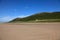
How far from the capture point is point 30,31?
1.99 meters

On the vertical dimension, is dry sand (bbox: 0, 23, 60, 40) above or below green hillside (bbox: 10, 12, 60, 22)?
below

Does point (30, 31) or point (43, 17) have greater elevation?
point (43, 17)

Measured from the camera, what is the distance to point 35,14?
78.2 inches

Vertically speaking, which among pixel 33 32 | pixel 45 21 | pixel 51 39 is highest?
pixel 45 21

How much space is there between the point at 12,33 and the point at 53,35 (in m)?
0.57

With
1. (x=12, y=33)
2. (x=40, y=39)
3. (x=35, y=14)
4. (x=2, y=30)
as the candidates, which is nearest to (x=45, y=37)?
(x=40, y=39)

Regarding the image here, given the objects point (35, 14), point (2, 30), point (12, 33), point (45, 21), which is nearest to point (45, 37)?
point (45, 21)

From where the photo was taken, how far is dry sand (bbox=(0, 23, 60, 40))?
1961 millimetres

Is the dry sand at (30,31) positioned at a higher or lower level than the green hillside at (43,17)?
lower

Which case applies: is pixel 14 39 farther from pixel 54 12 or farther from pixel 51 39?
pixel 54 12

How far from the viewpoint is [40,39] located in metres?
1.96

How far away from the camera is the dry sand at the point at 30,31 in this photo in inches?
77.2

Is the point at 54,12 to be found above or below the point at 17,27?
above

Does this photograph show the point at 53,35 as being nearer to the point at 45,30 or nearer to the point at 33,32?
the point at 45,30
